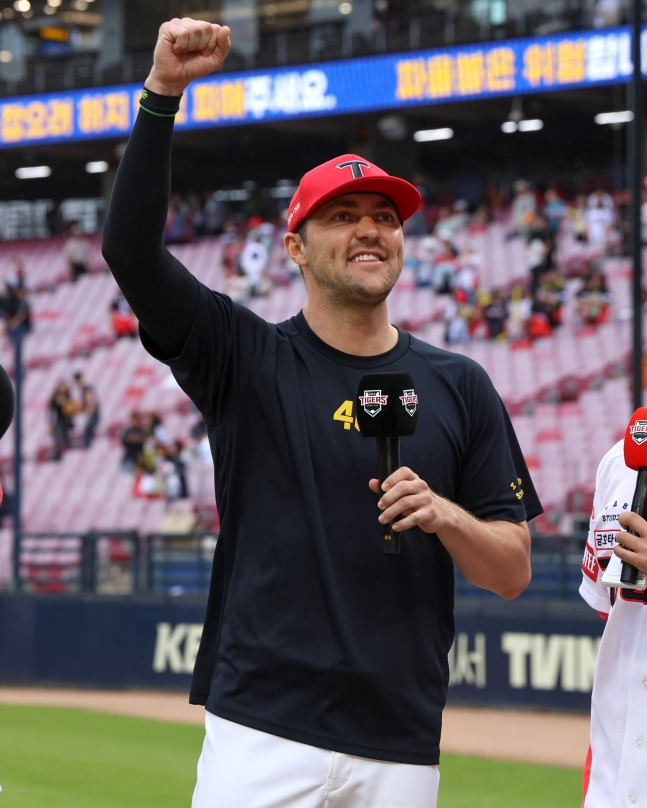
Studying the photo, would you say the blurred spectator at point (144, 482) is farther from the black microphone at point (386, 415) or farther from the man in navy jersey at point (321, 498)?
the black microphone at point (386, 415)

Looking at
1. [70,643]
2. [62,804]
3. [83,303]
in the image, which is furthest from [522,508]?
[83,303]

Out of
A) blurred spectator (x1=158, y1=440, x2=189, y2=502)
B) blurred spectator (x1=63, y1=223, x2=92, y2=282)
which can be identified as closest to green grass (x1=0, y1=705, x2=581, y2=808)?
blurred spectator (x1=158, y1=440, x2=189, y2=502)

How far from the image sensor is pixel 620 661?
125 inches

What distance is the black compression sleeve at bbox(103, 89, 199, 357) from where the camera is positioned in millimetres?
2748

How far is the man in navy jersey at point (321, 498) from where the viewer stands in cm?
277

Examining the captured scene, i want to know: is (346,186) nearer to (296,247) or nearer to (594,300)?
(296,247)

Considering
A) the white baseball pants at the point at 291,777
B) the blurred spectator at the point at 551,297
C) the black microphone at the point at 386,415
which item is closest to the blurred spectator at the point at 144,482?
the blurred spectator at the point at 551,297

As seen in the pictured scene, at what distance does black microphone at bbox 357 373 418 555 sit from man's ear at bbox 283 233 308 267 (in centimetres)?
53

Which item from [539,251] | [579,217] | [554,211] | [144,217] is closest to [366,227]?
[144,217]

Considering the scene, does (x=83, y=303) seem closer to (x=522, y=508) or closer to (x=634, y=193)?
(x=634, y=193)

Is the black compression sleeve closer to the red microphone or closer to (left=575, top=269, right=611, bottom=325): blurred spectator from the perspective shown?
the red microphone

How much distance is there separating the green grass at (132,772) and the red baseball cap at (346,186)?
17.9 feet

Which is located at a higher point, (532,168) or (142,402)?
(532,168)

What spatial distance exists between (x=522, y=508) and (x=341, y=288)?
0.64m
